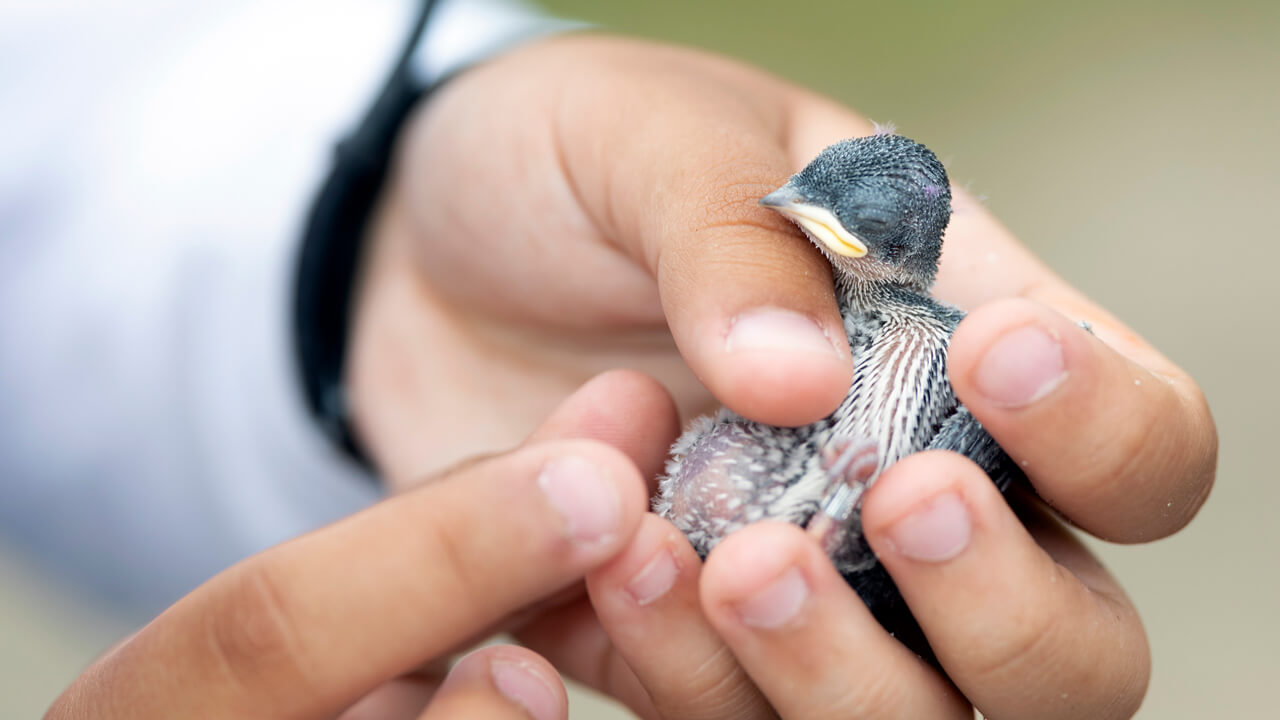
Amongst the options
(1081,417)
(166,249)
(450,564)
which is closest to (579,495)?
(450,564)

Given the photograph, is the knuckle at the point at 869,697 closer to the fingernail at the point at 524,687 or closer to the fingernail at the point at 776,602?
the fingernail at the point at 776,602

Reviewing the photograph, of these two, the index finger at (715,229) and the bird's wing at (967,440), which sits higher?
Answer: the index finger at (715,229)

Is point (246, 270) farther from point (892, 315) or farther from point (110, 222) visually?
point (892, 315)

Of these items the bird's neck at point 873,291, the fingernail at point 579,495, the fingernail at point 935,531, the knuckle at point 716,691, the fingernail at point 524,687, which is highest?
the bird's neck at point 873,291

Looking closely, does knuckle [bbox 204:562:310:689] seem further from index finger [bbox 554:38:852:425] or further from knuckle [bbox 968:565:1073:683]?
knuckle [bbox 968:565:1073:683]

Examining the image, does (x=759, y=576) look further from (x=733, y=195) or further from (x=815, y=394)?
(x=733, y=195)

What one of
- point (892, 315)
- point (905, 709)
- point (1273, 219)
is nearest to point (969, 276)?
point (892, 315)

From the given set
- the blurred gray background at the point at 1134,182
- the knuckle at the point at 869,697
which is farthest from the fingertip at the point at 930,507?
the blurred gray background at the point at 1134,182
